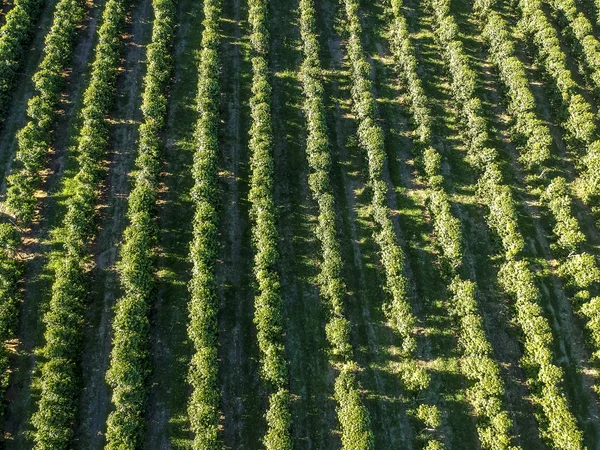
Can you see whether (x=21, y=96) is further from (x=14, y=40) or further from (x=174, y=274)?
(x=174, y=274)

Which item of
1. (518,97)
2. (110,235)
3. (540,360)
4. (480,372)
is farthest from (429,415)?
(518,97)

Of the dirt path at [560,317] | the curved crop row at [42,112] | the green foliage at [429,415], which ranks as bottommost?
the green foliage at [429,415]

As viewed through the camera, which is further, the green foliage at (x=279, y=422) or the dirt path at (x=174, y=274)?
the dirt path at (x=174, y=274)

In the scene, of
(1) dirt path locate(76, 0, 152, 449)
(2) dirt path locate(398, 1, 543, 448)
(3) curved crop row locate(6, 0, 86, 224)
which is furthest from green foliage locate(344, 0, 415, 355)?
(3) curved crop row locate(6, 0, 86, 224)

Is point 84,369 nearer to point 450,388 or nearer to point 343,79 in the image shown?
point 450,388

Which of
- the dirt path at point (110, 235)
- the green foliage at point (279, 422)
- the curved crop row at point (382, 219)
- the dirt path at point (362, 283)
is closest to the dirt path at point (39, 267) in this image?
the dirt path at point (110, 235)

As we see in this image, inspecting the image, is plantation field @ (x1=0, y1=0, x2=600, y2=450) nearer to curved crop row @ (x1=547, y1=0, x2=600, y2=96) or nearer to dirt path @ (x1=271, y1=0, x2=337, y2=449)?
dirt path @ (x1=271, y1=0, x2=337, y2=449)

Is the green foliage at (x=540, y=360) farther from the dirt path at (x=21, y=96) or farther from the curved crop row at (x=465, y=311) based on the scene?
the dirt path at (x=21, y=96)
